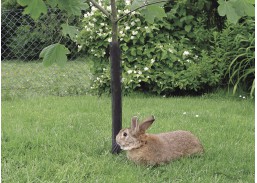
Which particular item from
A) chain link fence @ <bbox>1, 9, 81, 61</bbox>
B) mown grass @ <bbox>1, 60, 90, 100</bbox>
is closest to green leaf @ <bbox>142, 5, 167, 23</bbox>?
mown grass @ <bbox>1, 60, 90, 100</bbox>

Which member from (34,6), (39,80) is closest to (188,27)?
(39,80)

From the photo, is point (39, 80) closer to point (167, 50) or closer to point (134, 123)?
point (167, 50)

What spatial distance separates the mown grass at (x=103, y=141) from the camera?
3.01 metres

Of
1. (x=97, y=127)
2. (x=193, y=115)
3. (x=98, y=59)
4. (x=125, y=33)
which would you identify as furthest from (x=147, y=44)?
(x=97, y=127)

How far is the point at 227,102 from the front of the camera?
6176mm

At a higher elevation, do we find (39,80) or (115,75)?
(115,75)

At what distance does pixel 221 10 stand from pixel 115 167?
50.7 inches

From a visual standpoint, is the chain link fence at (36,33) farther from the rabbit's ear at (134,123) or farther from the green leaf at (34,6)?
the green leaf at (34,6)

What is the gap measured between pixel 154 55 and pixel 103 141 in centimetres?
343

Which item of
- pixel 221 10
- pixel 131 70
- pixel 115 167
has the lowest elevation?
pixel 115 167

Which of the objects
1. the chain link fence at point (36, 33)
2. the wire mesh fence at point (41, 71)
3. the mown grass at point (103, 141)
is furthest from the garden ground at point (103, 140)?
the chain link fence at point (36, 33)

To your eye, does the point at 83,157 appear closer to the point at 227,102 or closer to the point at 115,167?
the point at 115,167

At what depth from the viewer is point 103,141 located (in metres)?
3.77

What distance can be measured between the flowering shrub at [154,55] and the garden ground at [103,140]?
688 mm
